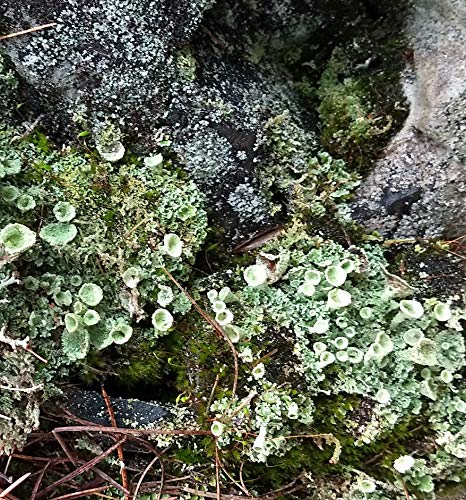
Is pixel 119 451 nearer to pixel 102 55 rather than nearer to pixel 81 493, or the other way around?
pixel 81 493

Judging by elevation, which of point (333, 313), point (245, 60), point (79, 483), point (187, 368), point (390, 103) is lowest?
point (79, 483)

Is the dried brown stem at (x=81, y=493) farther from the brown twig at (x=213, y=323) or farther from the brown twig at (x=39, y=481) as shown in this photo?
the brown twig at (x=213, y=323)

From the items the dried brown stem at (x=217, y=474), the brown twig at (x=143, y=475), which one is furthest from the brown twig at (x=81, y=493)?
the dried brown stem at (x=217, y=474)

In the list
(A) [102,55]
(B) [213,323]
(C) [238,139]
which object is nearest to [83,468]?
(B) [213,323]

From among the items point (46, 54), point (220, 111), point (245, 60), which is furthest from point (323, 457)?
point (46, 54)

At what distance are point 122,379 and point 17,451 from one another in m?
0.49

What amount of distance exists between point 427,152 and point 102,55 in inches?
57.1

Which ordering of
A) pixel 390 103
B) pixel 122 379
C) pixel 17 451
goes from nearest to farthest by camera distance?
pixel 17 451
pixel 122 379
pixel 390 103

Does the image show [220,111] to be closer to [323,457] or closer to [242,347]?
[242,347]

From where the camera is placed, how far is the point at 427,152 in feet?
8.82

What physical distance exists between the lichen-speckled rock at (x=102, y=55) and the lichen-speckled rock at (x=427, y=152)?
98 centimetres

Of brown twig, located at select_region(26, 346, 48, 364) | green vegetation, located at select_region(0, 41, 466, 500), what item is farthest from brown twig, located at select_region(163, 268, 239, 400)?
brown twig, located at select_region(26, 346, 48, 364)

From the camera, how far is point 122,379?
2.60 meters

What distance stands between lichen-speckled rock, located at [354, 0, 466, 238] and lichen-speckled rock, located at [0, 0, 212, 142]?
0.98 metres
